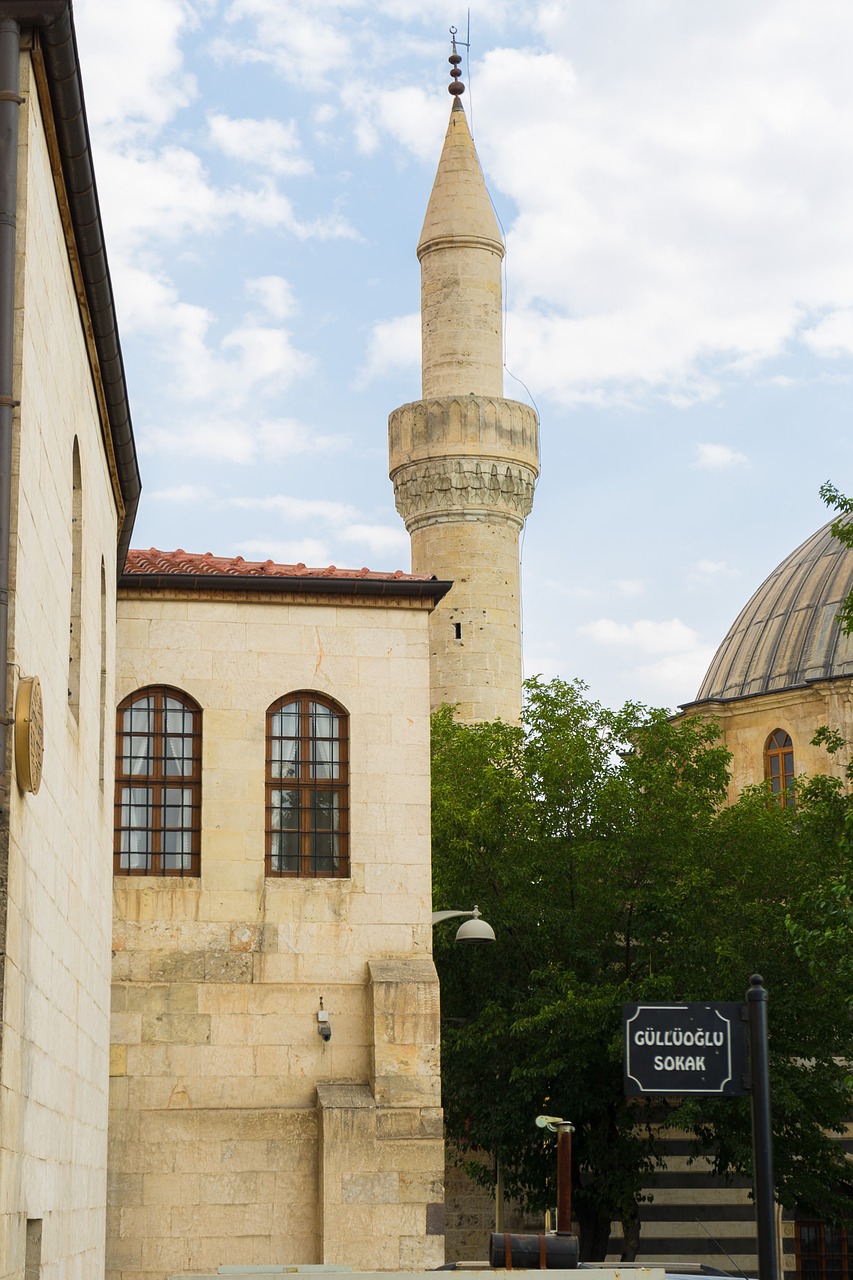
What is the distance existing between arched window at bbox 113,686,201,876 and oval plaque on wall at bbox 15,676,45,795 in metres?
10.3

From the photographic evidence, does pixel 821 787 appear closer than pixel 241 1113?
No

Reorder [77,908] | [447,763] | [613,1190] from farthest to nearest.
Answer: [447,763]
[613,1190]
[77,908]

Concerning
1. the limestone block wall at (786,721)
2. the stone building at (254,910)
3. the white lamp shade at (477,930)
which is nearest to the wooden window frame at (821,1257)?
the limestone block wall at (786,721)

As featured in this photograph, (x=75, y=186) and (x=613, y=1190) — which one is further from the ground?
(x=75, y=186)

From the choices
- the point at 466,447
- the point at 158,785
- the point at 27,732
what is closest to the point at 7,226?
the point at 27,732

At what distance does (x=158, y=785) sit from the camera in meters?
19.4

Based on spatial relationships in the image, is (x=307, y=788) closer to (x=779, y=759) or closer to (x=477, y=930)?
(x=477, y=930)

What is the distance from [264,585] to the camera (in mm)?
19797

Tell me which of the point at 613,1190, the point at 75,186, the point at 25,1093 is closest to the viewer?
the point at 25,1093

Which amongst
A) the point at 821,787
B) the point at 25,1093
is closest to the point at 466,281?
the point at 821,787

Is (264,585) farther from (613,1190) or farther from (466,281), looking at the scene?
(466,281)

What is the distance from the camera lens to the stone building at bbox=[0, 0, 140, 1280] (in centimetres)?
881

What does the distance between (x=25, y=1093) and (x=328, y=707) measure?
35.1ft

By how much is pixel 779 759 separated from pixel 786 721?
3.22 feet
